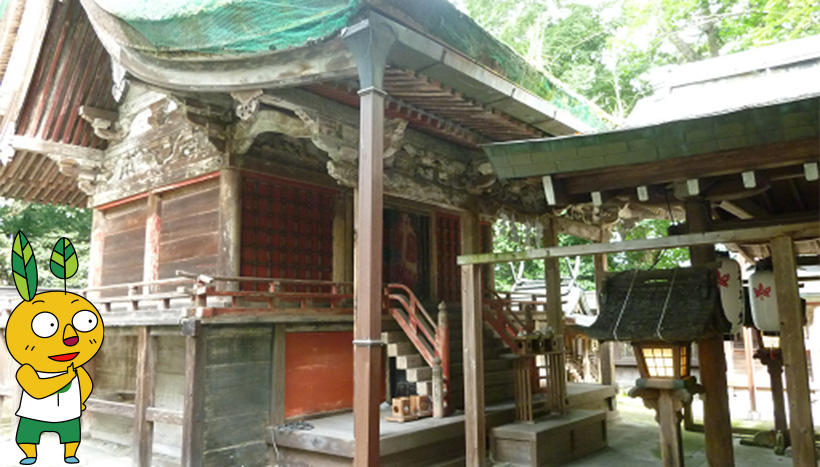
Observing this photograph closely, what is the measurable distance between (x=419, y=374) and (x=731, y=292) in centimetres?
469

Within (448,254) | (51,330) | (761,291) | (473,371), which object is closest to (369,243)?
(473,371)

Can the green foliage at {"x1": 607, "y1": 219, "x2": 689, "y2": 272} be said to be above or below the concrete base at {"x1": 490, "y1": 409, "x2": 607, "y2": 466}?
above

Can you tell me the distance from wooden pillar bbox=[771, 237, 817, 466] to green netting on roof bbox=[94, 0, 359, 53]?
14.9 feet

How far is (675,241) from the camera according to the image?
18.1 feet

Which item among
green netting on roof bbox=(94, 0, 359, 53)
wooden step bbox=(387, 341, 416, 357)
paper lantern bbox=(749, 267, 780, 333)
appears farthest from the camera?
wooden step bbox=(387, 341, 416, 357)

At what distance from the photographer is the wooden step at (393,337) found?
30.8ft

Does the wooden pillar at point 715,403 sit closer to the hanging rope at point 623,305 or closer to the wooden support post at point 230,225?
the hanging rope at point 623,305

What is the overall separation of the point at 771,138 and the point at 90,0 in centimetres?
854

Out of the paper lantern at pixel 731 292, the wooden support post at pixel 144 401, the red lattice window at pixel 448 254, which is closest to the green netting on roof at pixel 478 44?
the paper lantern at pixel 731 292

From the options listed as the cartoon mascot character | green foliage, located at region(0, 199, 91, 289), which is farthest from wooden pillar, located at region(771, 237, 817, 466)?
green foliage, located at region(0, 199, 91, 289)

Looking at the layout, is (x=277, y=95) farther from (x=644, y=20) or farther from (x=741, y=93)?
(x=644, y=20)

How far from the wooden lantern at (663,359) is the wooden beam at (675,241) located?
0.98 meters

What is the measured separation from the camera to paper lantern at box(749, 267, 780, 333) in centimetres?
684

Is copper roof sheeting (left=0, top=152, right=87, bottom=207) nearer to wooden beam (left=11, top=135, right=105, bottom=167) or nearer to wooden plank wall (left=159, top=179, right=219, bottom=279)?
wooden beam (left=11, top=135, right=105, bottom=167)
